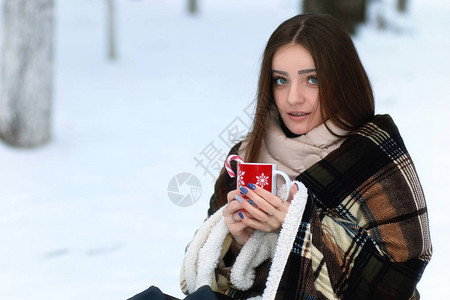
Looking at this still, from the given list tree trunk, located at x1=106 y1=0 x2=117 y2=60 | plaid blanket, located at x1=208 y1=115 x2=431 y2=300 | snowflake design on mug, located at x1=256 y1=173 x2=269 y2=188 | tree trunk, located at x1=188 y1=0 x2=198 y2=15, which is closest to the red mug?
snowflake design on mug, located at x1=256 y1=173 x2=269 y2=188

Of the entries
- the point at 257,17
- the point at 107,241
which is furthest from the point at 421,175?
the point at 257,17

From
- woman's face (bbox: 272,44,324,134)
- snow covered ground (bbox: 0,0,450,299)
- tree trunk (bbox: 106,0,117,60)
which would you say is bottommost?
snow covered ground (bbox: 0,0,450,299)

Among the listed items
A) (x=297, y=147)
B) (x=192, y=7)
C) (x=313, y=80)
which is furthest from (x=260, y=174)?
(x=192, y=7)

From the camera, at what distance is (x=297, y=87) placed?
7.82ft

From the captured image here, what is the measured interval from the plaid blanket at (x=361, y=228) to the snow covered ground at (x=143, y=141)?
149 cm

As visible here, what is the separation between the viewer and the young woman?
7.14 feet

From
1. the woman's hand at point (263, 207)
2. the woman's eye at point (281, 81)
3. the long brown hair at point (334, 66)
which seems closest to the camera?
the woman's hand at point (263, 207)

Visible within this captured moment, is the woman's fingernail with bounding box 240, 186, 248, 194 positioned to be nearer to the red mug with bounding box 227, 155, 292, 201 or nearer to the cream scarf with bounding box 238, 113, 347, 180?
the red mug with bounding box 227, 155, 292, 201

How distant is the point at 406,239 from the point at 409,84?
752cm

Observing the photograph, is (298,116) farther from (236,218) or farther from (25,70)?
(25,70)

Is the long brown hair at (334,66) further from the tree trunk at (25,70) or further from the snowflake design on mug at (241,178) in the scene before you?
the tree trunk at (25,70)

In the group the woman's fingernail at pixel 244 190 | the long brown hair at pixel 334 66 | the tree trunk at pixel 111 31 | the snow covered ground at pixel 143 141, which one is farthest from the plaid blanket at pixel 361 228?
the tree trunk at pixel 111 31

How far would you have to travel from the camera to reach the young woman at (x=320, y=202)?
2.18 metres

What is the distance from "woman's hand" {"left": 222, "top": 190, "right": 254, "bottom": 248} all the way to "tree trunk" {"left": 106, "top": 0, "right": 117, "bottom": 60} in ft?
26.4
